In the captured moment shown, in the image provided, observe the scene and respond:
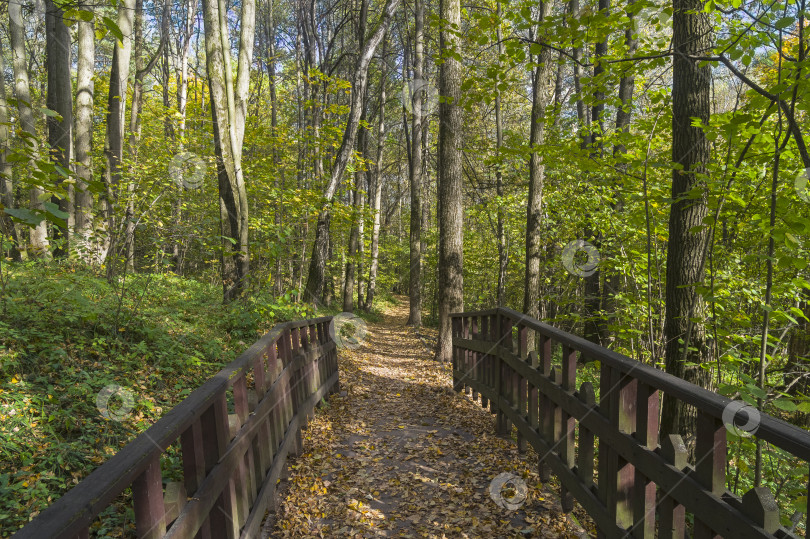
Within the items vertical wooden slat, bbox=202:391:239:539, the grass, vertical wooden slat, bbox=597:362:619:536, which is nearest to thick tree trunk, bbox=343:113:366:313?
the grass

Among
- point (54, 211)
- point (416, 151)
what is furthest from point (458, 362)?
point (416, 151)

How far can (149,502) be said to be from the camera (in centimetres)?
173

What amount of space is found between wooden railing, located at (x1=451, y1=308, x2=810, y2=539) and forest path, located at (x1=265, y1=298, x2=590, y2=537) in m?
0.35

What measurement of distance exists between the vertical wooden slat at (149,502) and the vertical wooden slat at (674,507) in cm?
222

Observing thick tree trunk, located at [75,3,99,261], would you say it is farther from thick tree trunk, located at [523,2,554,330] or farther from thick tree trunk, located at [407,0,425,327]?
thick tree trunk, located at [407,0,425,327]

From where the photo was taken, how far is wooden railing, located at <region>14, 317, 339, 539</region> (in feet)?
4.55

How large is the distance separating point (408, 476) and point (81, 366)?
3.43 metres

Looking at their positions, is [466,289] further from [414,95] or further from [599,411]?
[599,411]

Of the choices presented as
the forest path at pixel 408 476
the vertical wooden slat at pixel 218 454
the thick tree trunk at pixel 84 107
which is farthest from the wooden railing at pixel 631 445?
the thick tree trunk at pixel 84 107

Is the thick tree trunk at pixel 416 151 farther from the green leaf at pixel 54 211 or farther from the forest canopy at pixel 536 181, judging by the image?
the green leaf at pixel 54 211

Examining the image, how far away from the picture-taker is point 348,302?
18.8 metres

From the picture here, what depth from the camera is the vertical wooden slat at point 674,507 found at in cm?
228

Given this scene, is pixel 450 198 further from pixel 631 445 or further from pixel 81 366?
pixel 631 445

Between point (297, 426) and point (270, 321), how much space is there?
13.8 ft
